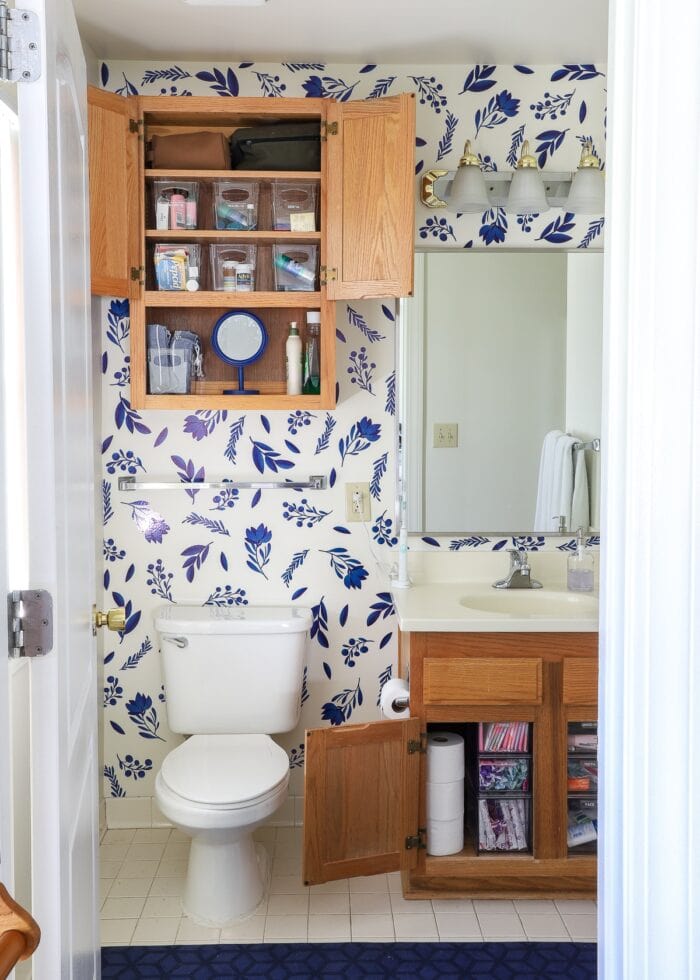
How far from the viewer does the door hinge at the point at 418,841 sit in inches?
99.3

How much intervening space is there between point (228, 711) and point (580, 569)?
120 centimetres

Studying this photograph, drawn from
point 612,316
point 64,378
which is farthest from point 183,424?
point 612,316

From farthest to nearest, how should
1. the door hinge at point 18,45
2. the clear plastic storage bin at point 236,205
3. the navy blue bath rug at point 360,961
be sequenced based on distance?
the clear plastic storage bin at point 236,205
the navy blue bath rug at point 360,961
the door hinge at point 18,45

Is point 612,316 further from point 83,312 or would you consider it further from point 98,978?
point 98,978

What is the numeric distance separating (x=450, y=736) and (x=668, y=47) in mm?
2133

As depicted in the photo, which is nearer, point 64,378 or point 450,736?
point 64,378

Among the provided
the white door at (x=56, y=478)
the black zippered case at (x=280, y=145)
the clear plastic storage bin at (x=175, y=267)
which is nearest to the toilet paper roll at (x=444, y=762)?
the white door at (x=56, y=478)

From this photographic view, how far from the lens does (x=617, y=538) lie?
3.11 ft

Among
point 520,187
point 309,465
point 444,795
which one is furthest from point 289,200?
point 444,795

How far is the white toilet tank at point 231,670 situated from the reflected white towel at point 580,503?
952 millimetres

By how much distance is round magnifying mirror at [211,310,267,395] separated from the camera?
2.87 m

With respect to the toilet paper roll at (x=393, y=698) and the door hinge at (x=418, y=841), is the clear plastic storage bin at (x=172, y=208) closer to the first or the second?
the toilet paper roll at (x=393, y=698)

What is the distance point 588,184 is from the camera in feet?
9.29

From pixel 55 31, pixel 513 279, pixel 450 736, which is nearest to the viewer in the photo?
→ pixel 55 31
